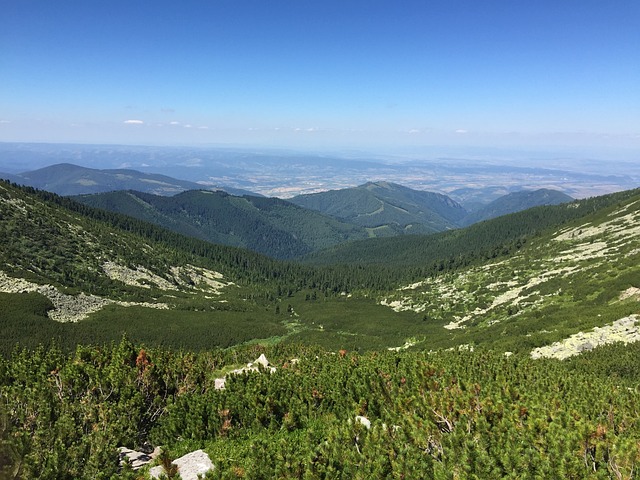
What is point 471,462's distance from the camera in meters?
9.23

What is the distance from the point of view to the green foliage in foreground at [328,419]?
31.3 ft

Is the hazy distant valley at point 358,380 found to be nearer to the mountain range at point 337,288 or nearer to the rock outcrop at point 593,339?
the rock outcrop at point 593,339

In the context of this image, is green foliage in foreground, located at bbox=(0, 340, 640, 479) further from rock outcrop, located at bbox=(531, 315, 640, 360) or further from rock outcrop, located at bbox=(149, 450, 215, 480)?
rock outcrop, located at bbox=(531, 315, 640, 360)

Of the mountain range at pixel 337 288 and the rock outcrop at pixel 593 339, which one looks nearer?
the rock outcrop at pixel 593 339

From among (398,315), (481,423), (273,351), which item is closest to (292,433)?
(481,423)

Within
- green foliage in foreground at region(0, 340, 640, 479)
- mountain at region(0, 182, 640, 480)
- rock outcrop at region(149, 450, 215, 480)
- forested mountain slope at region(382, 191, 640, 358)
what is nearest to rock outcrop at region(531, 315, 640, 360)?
forested mountain slope at region(382, 191, 640, 358)

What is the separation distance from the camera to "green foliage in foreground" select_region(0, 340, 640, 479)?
A: 9547 mm

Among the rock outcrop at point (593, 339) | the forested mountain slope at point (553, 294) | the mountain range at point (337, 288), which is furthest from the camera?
the mountain range at point (337, 288)

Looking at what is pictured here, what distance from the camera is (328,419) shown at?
15727 millimetres

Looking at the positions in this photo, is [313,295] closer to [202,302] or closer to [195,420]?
[202,302]

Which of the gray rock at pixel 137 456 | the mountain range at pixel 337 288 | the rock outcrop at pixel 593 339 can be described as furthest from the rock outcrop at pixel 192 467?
the mountain range at pixel 337 288

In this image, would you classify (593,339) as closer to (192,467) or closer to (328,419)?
(328,419)

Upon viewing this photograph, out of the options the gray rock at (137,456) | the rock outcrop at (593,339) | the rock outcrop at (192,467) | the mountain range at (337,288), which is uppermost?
the rock outcrop at (192,467)

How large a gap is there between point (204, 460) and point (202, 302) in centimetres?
11691
